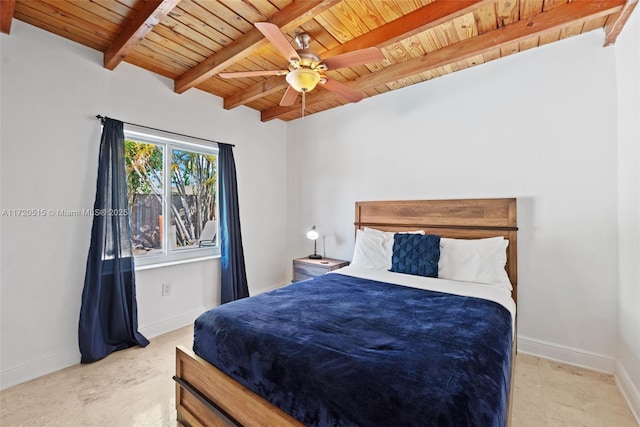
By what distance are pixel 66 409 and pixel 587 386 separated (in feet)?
11.7

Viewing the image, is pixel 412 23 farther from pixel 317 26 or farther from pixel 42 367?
pixel 42 367

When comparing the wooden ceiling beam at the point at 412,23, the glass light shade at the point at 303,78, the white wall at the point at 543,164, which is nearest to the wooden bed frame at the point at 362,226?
the white wall at the point at 543,164

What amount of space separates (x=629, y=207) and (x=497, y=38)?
5.09ft

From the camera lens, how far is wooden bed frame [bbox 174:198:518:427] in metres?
1.35

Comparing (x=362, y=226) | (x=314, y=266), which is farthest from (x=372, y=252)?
(x=314, y=266)

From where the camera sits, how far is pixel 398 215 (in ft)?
10.5

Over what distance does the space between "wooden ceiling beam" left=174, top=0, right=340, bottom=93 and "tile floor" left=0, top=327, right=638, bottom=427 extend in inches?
103

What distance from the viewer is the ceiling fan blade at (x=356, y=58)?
5.91ft

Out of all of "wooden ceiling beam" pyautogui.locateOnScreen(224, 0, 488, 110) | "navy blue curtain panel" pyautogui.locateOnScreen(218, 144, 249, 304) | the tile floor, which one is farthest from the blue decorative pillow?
"navy blue curtain panel" pyautogui.locateOnScreen(218, 144, 249, 304)

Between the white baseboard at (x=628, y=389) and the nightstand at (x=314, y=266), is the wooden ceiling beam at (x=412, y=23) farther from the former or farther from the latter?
the white baseboard at (x=628, y=389)

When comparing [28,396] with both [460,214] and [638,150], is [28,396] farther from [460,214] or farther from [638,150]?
[638,150]

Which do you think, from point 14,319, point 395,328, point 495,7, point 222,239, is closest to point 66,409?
point 14,319

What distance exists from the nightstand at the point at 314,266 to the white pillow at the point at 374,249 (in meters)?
0.45

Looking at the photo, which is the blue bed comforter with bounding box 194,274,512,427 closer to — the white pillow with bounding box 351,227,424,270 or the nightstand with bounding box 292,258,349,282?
the white pillow with bounding box 351,227,424,270
